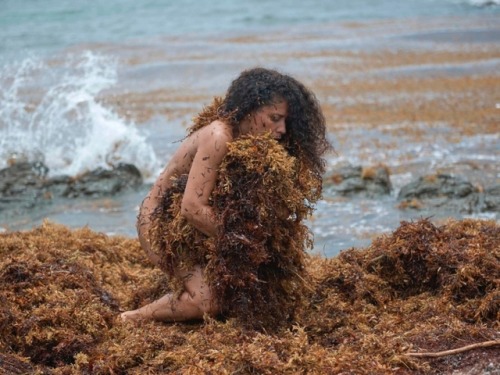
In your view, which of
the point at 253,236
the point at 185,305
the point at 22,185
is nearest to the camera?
the point at 253,236

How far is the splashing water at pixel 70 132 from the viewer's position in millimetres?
12922

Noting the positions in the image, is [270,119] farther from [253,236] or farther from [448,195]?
[448,195]

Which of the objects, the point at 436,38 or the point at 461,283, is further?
the point at 436,38

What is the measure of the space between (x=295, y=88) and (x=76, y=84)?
11.7 m

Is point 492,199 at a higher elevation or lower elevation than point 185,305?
lower

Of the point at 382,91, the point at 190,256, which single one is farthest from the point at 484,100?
the point at 190,256

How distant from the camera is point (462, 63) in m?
19.1

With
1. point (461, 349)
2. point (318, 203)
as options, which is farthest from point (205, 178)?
Result: point (318, 203)

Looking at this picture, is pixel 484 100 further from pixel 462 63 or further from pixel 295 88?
pixel 295 88

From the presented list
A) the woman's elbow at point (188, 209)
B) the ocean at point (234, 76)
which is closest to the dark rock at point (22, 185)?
the ocean at point (234, 76)

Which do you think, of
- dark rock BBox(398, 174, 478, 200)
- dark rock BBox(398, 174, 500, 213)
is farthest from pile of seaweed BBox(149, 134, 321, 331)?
dark rock BBox(398, 174, 478, 200)

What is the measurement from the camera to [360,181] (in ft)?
36.8

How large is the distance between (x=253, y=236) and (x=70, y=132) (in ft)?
30.1

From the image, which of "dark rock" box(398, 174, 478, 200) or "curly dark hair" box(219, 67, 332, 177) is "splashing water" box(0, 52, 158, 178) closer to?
"dark rock" box(398, 174, 478, 200)
